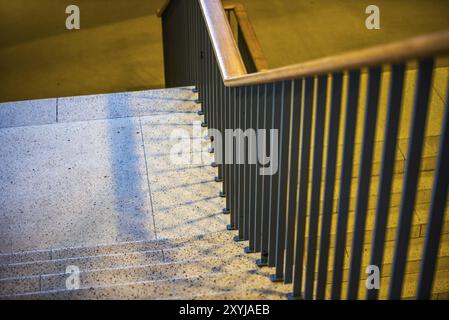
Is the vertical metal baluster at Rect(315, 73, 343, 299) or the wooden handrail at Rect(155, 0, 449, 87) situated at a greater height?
the wooden handrail at Rect(155, 0, 449, 87)

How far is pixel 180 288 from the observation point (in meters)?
2.91

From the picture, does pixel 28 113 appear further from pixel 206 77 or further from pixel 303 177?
pixel 303 177

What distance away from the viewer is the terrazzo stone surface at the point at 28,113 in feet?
14.5

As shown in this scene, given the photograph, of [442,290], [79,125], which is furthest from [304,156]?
[79,125]

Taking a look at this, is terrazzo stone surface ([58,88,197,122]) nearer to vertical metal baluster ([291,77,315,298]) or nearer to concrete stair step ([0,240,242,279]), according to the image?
concrete stair step ([0,240,242,279])

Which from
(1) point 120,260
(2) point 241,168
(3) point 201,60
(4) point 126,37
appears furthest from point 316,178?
(4) point 126,37

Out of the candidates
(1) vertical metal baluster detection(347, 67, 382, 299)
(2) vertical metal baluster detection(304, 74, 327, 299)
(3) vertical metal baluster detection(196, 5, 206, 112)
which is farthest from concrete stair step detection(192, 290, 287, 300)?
(3) vertical metal baluster detection(196, 5, 206, 112)

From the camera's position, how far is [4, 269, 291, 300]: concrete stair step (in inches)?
112

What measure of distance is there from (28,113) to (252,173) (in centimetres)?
212

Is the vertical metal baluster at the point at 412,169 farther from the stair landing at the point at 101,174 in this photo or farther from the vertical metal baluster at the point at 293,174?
the stair landing at the point at 101,174

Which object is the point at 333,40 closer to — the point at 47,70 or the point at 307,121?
the point at 47,70

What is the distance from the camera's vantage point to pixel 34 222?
3545 mm

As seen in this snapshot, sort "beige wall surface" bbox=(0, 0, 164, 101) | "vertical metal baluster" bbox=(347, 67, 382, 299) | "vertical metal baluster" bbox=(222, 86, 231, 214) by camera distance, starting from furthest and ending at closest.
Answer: "beige wall surface" bbox=(0, 0, 164, 101), "vertical metal baluster" bbox=(222, 86, 231, 214), "vertical metal baluster" bbox=(347, 67, 382, 299)

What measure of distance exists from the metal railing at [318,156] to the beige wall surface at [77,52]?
444cm
